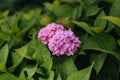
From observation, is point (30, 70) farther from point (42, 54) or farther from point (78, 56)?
point (78, 56)

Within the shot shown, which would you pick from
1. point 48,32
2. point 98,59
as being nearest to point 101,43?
point 98,59

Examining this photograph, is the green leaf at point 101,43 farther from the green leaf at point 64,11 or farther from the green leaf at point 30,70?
the green leaf at point 64,11

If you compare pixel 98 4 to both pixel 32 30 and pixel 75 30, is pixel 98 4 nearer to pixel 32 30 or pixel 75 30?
pixel 75 30

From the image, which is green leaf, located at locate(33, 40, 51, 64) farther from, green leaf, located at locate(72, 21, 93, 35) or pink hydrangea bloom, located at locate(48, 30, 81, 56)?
green leaf, located at locate(72, 21, 93, 35)

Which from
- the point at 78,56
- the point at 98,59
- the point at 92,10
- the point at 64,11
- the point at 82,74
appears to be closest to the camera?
the point at 82,74

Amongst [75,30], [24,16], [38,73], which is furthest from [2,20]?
[38,73]

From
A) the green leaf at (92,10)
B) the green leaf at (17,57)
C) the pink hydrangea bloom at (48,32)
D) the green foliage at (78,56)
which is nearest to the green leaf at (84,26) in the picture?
the green foliage at (78,56)
